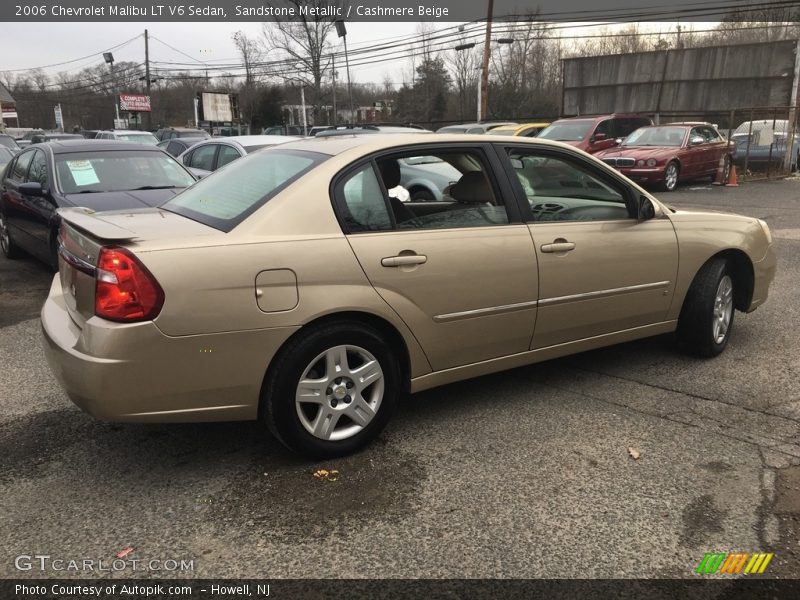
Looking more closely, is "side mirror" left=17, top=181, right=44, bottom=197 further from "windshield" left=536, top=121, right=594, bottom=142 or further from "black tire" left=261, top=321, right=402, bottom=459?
"windshield" left=536, top=121, right=594, bottom=142

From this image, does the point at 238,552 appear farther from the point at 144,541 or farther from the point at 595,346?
the point at 595,346

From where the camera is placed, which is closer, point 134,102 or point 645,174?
point 645,174

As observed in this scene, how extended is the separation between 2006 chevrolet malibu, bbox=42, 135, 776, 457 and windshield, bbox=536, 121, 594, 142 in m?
12.7

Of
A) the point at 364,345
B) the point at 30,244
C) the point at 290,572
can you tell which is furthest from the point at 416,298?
the point at 30,244

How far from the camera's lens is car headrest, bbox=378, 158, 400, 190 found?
136 inches

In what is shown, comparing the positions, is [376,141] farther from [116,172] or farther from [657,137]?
[657,137]

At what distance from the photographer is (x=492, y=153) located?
3729mm

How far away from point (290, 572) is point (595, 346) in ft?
8.11

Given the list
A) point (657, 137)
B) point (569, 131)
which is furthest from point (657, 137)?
point (569, 131)

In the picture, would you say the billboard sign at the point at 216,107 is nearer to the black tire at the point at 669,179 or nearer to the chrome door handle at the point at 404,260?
the black tire at the point at 669,179

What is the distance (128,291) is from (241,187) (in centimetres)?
103
